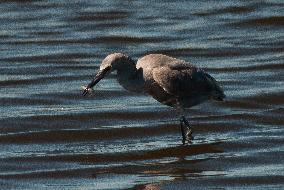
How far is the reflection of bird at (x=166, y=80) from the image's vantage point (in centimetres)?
1217

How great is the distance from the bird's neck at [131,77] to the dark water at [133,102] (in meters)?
0.62

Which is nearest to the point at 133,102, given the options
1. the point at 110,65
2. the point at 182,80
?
the point at 182,80

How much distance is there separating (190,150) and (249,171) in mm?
1168

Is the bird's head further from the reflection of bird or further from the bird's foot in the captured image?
the bird's foot

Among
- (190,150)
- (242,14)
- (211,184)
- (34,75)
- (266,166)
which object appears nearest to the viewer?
(211,184)

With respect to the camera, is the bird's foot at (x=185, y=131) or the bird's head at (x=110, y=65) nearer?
the bird's head at (x=110, y=65)

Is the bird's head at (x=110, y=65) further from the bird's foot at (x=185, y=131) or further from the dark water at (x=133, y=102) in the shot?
the bird's foot at (x=185, y=131)

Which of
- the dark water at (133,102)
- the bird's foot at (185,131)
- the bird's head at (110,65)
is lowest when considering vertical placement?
the dark water at (133,102)

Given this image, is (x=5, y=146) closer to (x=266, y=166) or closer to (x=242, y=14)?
(x=266, y=166)

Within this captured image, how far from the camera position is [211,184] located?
10648 millimetres

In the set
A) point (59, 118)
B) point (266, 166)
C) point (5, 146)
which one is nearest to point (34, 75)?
point (59, 118)

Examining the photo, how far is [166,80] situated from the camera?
12359 millimetres

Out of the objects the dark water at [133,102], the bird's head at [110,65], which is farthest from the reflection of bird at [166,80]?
the dark water at [133,102]

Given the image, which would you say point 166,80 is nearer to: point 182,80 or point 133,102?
point 182,80
